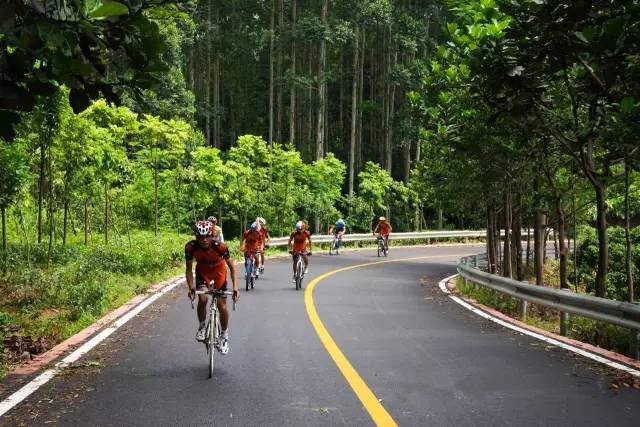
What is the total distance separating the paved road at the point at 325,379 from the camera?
217 inches

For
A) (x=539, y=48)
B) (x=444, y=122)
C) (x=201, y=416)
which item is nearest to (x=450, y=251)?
(x=444, y=122)

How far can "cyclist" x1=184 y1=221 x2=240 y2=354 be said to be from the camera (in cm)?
770

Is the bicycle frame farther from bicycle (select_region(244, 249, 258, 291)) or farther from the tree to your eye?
bicycle (select_region(244, 249, 258, 291))

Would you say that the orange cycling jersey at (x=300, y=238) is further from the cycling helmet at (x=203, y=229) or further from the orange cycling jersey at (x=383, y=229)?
the orange cycling jersey at (x=383, y=229)

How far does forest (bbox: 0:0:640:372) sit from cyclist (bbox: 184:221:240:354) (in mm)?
1842

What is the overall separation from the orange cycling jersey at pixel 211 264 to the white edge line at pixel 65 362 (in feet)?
5.95

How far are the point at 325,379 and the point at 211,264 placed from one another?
2155 mm

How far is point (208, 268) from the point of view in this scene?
805 centimetres

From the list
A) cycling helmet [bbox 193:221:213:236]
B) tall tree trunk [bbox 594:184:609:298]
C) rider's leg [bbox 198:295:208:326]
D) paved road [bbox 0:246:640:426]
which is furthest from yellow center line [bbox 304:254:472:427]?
tall tree trunk [bbox 594:184:609:298]

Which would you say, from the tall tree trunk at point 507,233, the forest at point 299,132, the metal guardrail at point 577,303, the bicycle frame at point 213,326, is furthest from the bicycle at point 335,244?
the bicycle frame at point 213,326

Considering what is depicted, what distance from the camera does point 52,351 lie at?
834 cm

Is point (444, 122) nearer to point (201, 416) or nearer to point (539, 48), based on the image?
point (539, 48)

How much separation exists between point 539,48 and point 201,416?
6.11 m

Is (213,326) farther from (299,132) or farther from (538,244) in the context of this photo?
(299,132)
